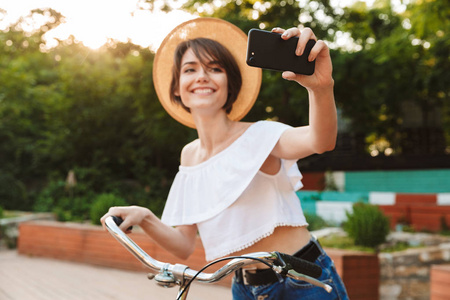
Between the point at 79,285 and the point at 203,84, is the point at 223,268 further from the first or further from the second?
the point at 79,285

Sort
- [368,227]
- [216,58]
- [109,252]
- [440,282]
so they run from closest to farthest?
1. [216,58]
2. [440,282]
3. [368,227]
4. [109,252]

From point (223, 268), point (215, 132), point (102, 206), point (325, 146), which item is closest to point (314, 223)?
point (102, 206)

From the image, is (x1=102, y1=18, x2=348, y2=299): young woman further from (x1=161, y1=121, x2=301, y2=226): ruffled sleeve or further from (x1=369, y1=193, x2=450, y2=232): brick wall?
(x1=369, y1=193, x2=450, y2=232): brick wall

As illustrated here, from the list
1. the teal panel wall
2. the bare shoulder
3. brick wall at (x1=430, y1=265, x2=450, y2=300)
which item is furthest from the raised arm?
the teal panel wall

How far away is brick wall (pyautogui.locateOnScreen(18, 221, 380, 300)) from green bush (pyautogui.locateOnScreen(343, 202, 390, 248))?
924mm

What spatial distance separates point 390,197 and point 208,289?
5.11 m

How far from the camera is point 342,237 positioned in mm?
6918

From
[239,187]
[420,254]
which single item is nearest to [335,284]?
[239,187]

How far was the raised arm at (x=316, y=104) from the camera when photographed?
129cm

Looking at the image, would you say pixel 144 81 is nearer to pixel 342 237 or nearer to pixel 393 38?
pixel 393 38

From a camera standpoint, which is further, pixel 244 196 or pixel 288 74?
pixel 244 196

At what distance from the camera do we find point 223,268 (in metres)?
1.24

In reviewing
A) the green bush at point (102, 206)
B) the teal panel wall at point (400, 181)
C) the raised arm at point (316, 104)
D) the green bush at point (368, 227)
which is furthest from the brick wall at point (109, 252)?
the teal panel wall at point (400, 181)

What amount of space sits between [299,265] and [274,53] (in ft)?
1.67
